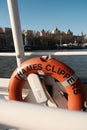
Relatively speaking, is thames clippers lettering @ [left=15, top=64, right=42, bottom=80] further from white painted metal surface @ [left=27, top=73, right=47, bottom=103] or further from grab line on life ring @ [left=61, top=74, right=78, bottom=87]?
grab line on life ring @ [left=61, top=74, right=78, bottom=87]

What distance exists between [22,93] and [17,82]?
24 cm

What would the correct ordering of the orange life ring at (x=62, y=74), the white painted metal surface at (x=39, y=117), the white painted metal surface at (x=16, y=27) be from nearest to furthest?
the white painted metal surface at (x=39, y=117) < the orange life ring at (x=62, y=74) < the white painted metal surface at (x=16, y=27)

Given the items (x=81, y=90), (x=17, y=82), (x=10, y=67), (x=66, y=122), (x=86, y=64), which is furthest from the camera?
(x=10, y=67)

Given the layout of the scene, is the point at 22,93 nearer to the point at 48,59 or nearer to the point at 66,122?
the point at 48,59

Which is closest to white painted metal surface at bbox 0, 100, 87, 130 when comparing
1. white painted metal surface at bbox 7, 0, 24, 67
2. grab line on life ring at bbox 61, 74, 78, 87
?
grab line on life ring at bbox 61, 74, 78, 87

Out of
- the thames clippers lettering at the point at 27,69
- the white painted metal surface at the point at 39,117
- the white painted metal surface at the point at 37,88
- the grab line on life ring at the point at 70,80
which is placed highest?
the white painted metal surface at the point at 39,117

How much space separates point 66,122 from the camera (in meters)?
0.72

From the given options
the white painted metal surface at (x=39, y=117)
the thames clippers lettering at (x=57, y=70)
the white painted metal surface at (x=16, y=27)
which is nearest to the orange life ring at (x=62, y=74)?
the thames clippers lettering at (x=57, y=70)

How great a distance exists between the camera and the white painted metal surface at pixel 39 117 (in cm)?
71

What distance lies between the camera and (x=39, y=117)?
2.44 feet

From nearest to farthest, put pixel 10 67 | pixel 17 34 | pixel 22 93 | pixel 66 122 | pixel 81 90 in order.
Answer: pixel 66 122, pixel 81 90, pixel 22 93, pixel 17 34, pixel 10 67

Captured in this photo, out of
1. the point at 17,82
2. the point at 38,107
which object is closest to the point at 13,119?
the point at 38,107

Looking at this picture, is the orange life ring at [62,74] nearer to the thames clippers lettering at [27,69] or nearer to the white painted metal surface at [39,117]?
the thames clippers lettering at [27,69]

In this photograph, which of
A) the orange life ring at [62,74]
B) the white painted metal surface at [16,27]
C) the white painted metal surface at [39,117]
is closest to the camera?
the white painted metal surface at [39,117]
